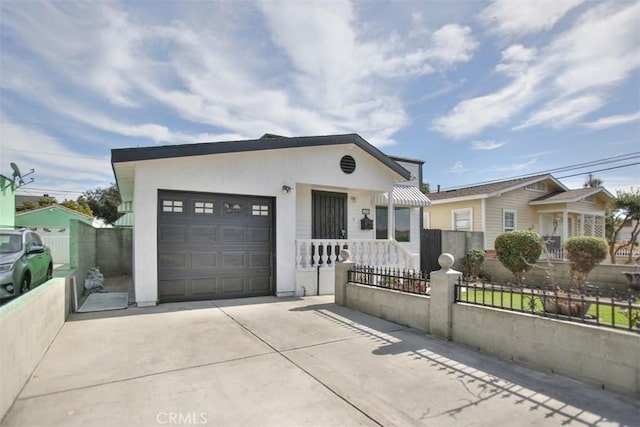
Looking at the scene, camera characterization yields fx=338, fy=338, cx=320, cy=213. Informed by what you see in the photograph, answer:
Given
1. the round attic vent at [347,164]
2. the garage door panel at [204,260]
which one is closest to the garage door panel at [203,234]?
the garage door panel at [204,260]

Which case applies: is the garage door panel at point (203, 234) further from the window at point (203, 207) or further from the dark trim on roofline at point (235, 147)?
the dark trim on roofline at point (235, 147)

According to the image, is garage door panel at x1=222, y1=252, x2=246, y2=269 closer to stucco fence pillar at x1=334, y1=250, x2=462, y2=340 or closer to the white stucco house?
the white stucco house

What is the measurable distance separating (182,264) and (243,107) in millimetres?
6058

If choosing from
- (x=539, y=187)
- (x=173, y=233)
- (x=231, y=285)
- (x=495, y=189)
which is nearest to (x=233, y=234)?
(x=231, y=285)

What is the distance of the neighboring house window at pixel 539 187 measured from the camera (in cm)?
1834

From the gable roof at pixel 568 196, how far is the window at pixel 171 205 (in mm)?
18019

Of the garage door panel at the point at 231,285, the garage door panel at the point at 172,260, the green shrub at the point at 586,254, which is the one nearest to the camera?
the garage door panel at the point at 172,260

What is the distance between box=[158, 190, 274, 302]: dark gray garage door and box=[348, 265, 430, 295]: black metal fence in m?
2.47

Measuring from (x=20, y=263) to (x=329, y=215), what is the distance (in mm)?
7640

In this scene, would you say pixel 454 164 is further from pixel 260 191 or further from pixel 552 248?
pixel 260 191

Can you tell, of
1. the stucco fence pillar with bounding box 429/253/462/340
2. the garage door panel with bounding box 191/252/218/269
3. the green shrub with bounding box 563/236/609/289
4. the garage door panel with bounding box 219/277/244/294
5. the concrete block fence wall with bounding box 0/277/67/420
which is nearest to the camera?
the concrete block fence wall with bounding box 0/277/67/420

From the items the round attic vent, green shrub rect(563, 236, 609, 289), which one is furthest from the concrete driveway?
green shrub rect(563, 236, 609, 289)

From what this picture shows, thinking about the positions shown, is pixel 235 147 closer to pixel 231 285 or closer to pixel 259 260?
pixel 259 260

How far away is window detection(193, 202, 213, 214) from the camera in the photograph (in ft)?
26.2
